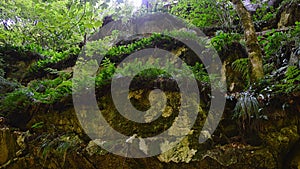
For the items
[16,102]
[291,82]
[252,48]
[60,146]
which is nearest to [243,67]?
[252,48]

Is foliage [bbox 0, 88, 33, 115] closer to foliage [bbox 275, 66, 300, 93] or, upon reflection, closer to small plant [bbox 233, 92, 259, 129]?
small plant [bbox 233, 92, 259, 129]

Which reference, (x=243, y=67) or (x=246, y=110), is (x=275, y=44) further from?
(x=246, y=110)

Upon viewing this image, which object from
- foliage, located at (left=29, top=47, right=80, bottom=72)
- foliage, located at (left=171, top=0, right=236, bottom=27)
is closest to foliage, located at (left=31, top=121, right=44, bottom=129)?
foliage, located at (left=29, top=47, right=80, bottom=72)

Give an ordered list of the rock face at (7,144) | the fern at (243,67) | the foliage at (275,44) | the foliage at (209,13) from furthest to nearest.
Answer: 1. the foliage at (209,13)
2. the foliage at (275,44)
3. the fern at (243,67)
4. the rock face at (7,144)

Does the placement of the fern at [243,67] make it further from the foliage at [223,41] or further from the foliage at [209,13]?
the foliage at [209,13]

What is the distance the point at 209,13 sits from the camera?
6.55 m

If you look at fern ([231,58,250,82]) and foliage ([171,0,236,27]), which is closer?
fern ([231,58,250,82])

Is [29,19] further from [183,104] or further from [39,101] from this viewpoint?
[183,104]

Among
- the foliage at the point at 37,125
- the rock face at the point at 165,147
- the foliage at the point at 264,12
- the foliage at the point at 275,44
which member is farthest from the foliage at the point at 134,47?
the foliage at the point at 264,12

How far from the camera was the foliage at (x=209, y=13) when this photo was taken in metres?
6.18

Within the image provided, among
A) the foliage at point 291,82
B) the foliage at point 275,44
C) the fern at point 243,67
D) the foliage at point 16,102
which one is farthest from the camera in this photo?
the foliage at point 275,44

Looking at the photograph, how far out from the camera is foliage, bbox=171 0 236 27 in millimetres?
6184

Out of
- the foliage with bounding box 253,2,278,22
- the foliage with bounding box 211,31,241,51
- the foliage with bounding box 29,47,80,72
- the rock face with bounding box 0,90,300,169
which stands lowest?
the rock face with bounding box 0,90,300,169

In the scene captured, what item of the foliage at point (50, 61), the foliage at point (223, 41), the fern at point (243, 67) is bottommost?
the fern at point (243, 67)
